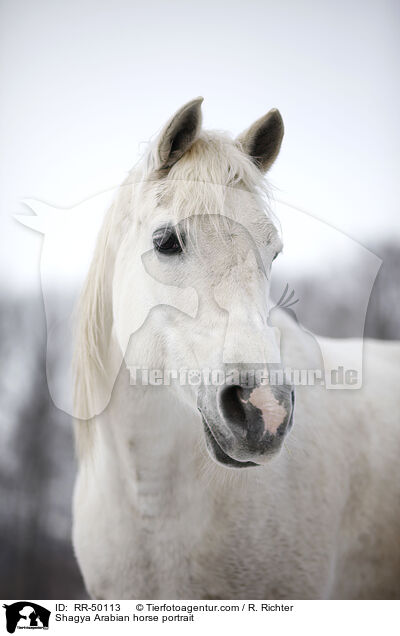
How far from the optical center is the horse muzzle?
0.81 metres

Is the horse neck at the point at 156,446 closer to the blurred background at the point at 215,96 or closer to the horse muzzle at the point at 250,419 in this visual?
the horse muzzle at the point at 250,419

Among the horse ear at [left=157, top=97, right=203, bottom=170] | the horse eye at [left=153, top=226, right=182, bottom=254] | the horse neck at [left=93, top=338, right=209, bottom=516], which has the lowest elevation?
the horse neck at [left=93, top=338, right=209, bottom=516]

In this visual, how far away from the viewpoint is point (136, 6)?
1.55 m

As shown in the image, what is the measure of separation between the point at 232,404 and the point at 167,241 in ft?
1.13

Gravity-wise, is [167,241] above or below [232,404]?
above

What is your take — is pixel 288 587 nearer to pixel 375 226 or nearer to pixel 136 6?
pixel 375 226

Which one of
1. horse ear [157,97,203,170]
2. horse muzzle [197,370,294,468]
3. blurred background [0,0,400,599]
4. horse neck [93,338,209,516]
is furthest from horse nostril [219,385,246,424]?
blurred background [0,0,400,599]

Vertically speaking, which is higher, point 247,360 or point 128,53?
point 128,53

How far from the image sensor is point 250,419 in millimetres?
812

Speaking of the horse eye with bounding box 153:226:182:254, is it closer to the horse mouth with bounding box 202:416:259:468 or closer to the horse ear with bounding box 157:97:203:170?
the horse ear with bounding box 157:97:203:170

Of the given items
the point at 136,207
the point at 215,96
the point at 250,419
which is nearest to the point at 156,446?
the point at 250,419
